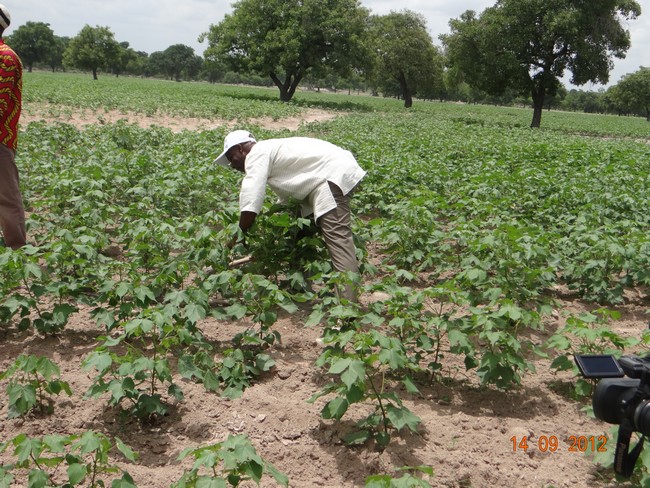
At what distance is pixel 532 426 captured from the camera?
10.3ft

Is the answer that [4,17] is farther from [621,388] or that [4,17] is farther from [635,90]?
[635,90]

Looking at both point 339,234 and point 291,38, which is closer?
point 339,234

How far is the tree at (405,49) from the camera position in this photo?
48.3 meters

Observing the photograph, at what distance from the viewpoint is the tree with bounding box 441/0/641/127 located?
87.3 feet

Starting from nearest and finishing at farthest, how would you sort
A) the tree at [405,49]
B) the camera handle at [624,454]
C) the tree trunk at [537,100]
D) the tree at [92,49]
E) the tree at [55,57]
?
the camera handle at [624,454], the tree trunk at [537,100], the tree at [405,49], the tree at [92,49], the tree at [55,57]

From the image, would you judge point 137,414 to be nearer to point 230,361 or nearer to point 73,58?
point 230,361

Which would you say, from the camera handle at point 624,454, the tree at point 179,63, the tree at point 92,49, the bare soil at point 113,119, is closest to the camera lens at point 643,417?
the camera handle at point 624,454

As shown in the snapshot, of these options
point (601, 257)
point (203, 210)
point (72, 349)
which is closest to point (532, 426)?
point (601, 257)

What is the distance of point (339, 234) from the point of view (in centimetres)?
429

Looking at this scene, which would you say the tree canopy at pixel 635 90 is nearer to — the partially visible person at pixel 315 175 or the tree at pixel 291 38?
the tree at pixel 291 38

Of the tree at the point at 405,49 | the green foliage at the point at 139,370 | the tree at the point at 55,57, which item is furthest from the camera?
the tree at the point at 55,57

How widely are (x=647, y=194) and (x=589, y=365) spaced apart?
7588mm

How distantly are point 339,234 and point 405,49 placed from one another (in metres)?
47.3
